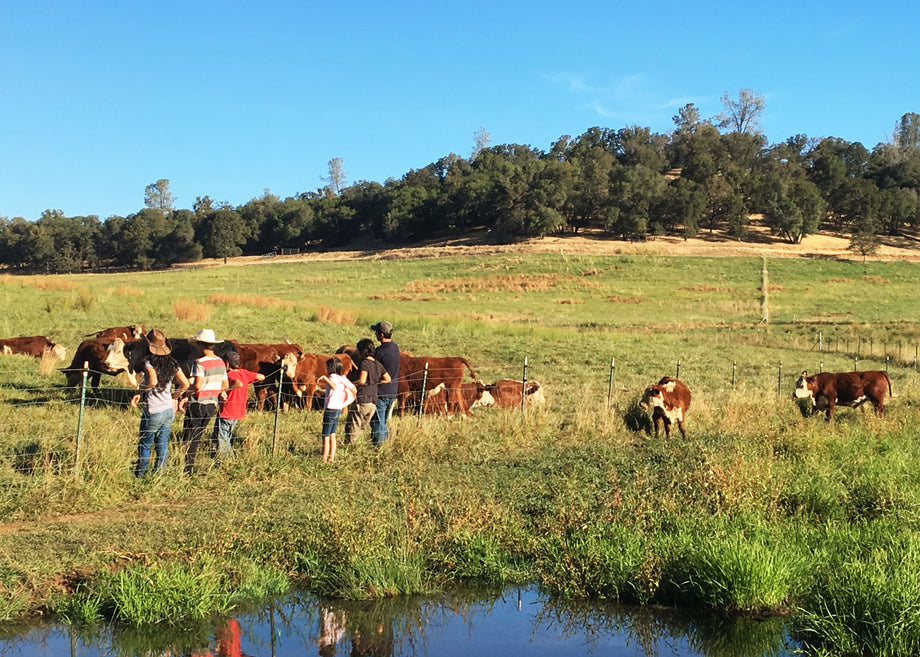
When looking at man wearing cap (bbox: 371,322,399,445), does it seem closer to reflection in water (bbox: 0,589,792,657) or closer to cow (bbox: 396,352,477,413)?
cow (bbox: 396,352,477,413)

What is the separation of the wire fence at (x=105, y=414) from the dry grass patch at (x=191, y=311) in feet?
29.2

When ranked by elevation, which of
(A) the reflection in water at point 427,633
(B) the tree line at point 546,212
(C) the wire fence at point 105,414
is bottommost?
(A) the reflection in water at point 427,633

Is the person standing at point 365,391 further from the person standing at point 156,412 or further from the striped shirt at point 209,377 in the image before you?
the person standing at point 156,412

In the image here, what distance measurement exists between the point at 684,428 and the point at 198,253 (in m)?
93.8

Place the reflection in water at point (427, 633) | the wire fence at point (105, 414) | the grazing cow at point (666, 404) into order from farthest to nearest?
the grazing cow at point (666, 404)
the wire fence at point (105, 414)
the reflection in water at point (427, 633)

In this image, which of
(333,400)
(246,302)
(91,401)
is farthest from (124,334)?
(246,302)

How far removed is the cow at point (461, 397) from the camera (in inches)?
592

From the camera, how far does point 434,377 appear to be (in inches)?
622

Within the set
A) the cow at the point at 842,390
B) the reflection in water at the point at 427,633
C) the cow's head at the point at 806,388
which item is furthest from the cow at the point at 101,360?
the cow at the point at 842,390

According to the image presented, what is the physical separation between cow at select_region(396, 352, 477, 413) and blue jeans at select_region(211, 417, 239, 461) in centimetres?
461

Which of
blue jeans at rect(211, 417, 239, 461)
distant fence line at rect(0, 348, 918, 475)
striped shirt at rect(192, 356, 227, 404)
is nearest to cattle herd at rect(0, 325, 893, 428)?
distant fence line at rect(0, 348, 918, 475)

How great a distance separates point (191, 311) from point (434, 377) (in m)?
13.1

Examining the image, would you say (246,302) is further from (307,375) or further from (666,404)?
(666,404)

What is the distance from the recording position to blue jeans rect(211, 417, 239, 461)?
34.8 ft
